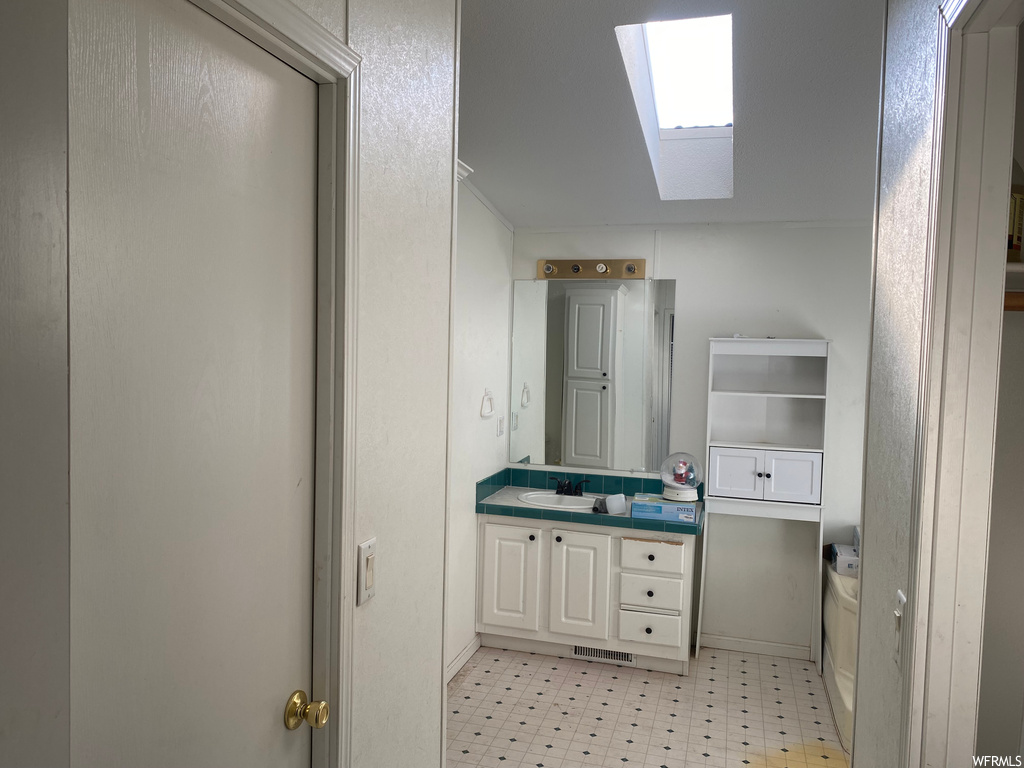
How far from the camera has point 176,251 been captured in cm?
92

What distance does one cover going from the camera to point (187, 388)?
942 mm

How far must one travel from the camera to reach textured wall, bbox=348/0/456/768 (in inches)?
51.0

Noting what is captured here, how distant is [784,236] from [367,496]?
3424mm

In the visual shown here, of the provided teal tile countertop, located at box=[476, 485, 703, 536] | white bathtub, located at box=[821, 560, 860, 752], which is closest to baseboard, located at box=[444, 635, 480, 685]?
teal tile countertop, located at box=[476, 485, 703, 536]

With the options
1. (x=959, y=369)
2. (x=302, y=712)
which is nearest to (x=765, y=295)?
(x=959, y=369)

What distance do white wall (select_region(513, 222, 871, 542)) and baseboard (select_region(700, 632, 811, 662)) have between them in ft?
2.25

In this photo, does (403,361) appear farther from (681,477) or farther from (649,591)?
(681,477)

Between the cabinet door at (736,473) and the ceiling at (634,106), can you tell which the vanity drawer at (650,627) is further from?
the ceiling at (634,106)

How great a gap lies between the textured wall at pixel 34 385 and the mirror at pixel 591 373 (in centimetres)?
364

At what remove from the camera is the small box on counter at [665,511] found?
3658mm

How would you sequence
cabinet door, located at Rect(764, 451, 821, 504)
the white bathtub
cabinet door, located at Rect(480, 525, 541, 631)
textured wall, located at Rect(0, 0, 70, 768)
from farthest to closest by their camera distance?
cabinet door, located at Rect(480, 525, 541, 631) → cabinet door, located at Rect(764, 451, 821, 504) → the white bathtub → textured wall, located at Rect(0, 0, 70, 768)

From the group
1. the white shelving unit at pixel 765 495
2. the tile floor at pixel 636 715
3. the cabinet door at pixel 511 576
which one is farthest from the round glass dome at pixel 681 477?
the tile floor at pixel 636 715

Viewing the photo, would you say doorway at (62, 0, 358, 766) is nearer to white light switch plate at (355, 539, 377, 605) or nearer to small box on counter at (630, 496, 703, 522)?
white light switch plate at (355, 539, 377, 605)

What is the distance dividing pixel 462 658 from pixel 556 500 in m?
1.02
